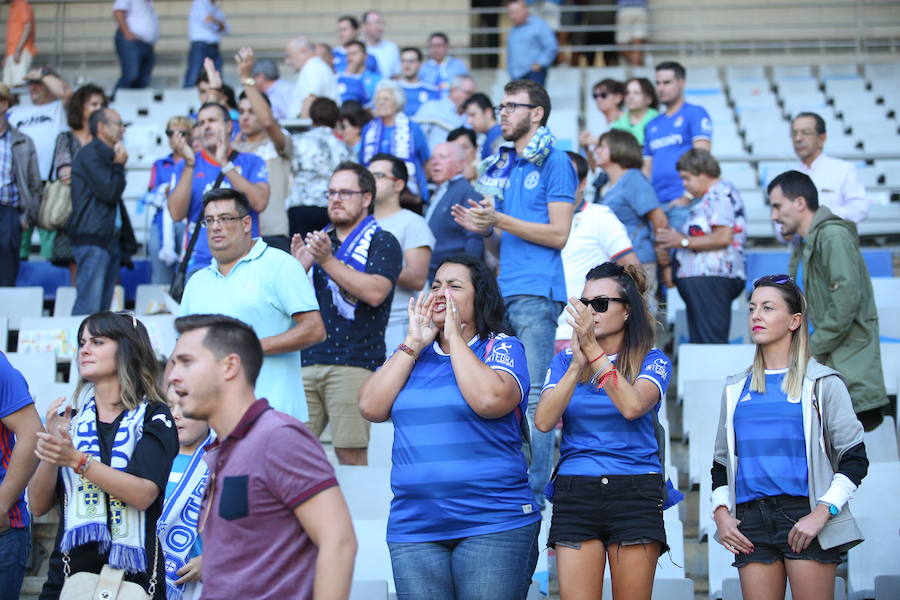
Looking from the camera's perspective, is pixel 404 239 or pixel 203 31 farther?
pixel 203 31

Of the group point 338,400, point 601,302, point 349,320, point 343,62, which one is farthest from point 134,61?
point 601,302

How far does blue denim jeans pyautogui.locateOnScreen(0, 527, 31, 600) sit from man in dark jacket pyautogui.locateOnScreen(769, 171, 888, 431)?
130 inches

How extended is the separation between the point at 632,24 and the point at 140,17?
17.5ft

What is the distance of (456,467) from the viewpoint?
3.82 metres

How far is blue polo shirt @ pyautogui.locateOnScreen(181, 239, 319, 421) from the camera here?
4797 mm

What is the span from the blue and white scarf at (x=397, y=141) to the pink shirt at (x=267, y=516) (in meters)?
5.84

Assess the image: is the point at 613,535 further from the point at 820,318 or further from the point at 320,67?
the point at 320,67

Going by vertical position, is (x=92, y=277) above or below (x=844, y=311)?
above

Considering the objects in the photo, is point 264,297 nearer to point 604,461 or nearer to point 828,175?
point 604,461

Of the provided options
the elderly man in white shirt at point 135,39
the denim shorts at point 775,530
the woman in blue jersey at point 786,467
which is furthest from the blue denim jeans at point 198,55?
the denim shorts at point 775,530

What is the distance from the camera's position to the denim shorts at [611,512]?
3945mm

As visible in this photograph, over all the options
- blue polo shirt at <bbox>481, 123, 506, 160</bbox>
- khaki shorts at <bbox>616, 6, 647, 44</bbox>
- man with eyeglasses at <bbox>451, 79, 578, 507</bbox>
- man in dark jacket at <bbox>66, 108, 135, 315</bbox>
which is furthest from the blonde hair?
khaki shorts at <bbox>616, 6, 647, 44</bbox>

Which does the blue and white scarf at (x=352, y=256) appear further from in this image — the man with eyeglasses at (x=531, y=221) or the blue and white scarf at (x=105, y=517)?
the blue and white scarf at (x=105, y=517)

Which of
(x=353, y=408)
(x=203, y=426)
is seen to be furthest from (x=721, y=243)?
(x=203, y=426)
